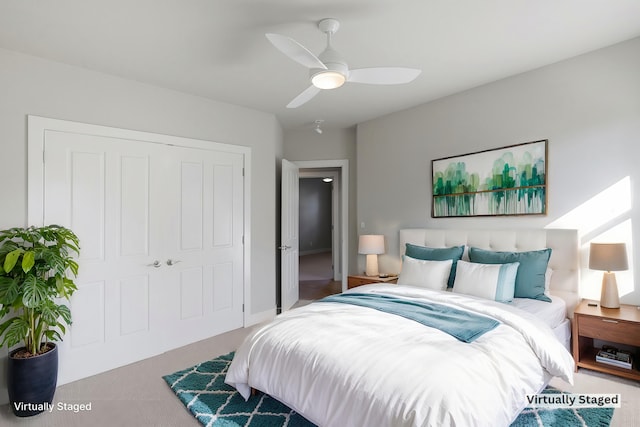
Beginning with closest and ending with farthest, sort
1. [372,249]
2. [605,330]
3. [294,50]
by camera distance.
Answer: [294,50], [605,330], [372,249]

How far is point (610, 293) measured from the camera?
260 centimetres

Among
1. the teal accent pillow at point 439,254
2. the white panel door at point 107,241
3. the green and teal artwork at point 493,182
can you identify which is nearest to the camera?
the white panel door at point 107,241

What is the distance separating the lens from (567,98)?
2.94m

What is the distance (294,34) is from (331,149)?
2.67 meters

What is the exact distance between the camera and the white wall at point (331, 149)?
4.95 metres

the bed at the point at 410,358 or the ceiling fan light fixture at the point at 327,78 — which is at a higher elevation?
the ceiling fan light fixture at the point at 327,78

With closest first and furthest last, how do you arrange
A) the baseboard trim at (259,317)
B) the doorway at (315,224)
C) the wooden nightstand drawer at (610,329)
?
1. the wooden nightstand drawer at (610,329)
2. the baseboard trim at (259,317)
3. the doorway at (315,224)

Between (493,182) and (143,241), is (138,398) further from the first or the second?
(493,182)

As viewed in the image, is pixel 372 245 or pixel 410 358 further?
pixel 372 245

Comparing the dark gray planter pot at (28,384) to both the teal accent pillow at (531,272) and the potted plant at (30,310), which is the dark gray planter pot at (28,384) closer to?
the potted plant at (30,310)

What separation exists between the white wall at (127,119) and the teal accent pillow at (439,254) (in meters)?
1.84

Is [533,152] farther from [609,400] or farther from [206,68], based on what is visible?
[206,68]

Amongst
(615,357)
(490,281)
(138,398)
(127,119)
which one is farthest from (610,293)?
(127,119)

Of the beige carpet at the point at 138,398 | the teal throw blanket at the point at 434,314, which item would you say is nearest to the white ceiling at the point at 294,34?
the teal throw blanket at the point at 434,314
